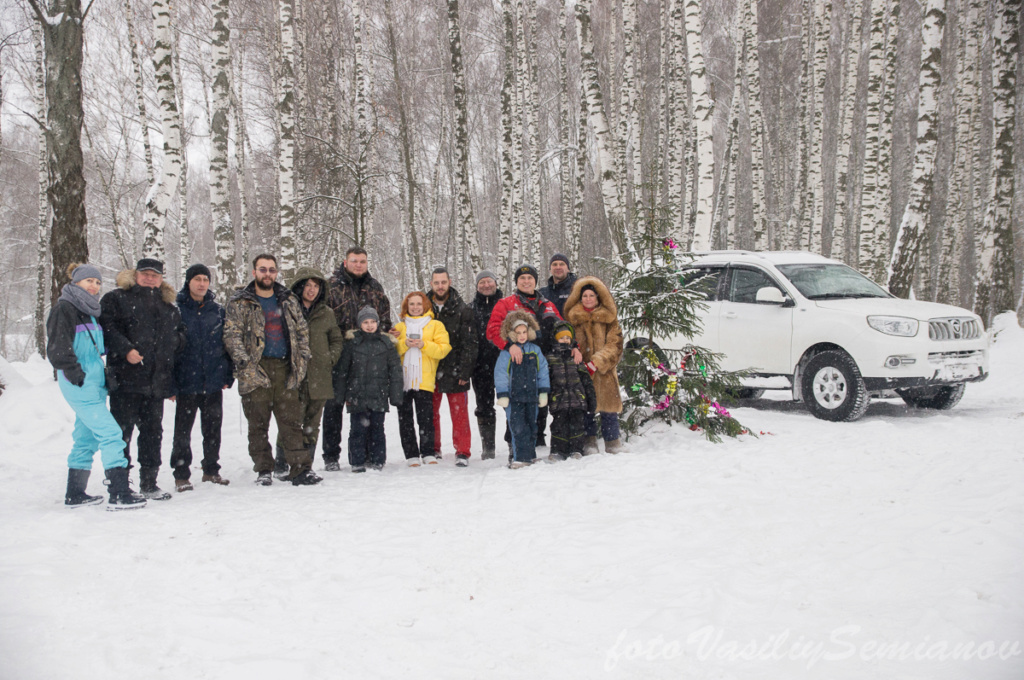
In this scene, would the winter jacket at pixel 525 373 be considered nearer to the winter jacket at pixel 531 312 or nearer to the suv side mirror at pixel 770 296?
the winter jacket at pixel 531 312

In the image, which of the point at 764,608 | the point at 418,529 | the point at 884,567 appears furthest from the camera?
the point at 418,529

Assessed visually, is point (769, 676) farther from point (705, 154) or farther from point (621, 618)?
point (705, 154)

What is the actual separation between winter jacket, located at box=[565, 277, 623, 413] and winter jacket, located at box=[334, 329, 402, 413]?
2.00 meters

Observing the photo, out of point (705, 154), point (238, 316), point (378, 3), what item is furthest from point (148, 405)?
point (378, 3)

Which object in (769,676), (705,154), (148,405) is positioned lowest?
(769,676)

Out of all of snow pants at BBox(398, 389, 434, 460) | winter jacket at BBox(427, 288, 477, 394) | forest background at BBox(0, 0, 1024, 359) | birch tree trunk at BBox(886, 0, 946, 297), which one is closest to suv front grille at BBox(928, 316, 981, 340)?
forest background at BBox(0, 0, 1024, 359)

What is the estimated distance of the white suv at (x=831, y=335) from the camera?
775cm

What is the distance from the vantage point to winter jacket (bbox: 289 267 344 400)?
21.2 feet

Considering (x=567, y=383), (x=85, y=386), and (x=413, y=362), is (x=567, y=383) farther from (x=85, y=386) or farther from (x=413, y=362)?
(x=85, y=386)

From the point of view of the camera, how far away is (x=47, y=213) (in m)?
18.2

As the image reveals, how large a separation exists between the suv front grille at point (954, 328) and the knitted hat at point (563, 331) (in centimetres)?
441

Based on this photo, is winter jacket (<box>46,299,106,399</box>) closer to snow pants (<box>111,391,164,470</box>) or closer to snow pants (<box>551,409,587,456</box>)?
snow pants (<box>111,391,164,470</box>)

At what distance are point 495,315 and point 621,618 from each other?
413 centimetres

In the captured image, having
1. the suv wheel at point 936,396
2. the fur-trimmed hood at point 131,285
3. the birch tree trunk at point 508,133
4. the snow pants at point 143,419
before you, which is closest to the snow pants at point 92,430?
the snow pants at point 143,419
